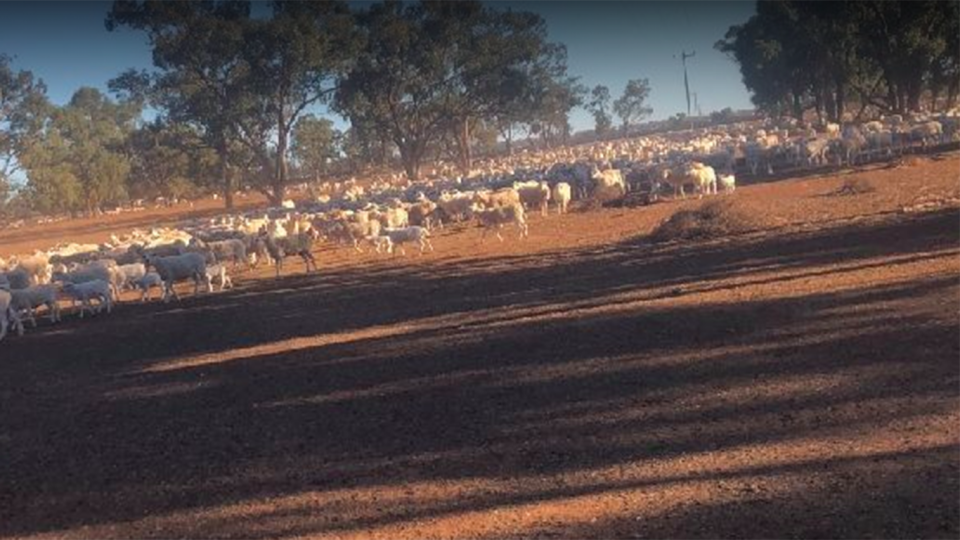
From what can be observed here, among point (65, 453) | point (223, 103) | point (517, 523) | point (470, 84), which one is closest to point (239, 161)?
point (223, 103)

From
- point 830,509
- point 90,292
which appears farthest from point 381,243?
point 830,509

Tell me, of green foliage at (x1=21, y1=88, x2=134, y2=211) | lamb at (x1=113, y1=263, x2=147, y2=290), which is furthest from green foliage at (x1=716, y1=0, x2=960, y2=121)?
green foliage at (x1=21, y1=88, x2=134, y2=211)

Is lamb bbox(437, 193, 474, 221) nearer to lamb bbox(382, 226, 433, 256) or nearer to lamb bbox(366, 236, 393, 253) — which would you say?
lamb bbox(366, 236, 393, 253)

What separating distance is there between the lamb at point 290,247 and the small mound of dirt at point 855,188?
1689 centimetres

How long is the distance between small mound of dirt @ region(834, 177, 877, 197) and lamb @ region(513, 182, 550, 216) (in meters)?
11.3

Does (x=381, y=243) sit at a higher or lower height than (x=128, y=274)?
lower

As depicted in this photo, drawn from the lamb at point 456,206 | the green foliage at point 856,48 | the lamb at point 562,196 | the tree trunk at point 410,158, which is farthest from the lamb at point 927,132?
the tree trunk at point 410,158

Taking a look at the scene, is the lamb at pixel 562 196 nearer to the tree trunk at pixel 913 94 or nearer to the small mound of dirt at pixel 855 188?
the small mound of dirt at pixel 855 188

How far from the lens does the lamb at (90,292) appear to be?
20047 mm

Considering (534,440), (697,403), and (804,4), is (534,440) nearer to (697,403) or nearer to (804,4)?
(697,403)

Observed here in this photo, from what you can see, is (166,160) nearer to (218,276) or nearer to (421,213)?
(421,213)

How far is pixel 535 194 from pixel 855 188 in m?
12.5

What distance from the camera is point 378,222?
1169 inches

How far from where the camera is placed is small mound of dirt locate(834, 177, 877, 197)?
26078mm
